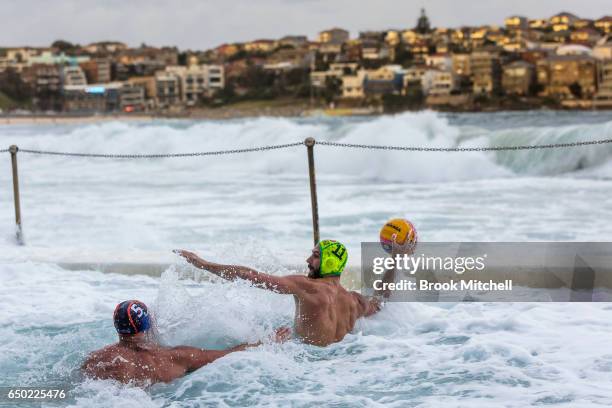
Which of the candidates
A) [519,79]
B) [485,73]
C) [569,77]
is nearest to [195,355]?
[569,77]

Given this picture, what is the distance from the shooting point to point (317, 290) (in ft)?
19.4

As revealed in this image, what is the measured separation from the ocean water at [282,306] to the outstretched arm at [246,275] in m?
0.47

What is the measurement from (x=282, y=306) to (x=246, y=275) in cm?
121

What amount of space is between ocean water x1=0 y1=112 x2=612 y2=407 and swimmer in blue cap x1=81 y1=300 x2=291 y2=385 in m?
0.09

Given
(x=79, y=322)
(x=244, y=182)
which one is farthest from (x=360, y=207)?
(x=79, y=322)

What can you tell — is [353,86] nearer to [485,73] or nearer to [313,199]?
[485,73]

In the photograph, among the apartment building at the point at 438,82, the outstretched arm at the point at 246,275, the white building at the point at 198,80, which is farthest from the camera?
the white building at the point at 198,80

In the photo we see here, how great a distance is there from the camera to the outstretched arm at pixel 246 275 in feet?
18.3

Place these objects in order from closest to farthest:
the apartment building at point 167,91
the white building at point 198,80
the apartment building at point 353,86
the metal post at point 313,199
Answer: the metal post at point 313,199, the apartment building at point 353,86, the apartment building at point 167,91, the white building at point 198,80

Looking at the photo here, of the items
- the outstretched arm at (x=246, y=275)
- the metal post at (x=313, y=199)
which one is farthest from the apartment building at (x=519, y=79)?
the outstretched arm at (x=246, y=275)

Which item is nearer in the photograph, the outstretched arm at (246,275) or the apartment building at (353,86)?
the outstretched arm at (246,275)

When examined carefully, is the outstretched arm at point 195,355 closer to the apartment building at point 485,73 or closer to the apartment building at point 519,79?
the apartment building at point 519,79

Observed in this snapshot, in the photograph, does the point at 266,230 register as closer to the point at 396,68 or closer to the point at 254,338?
the point at 254,338

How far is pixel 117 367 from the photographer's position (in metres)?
5.34
